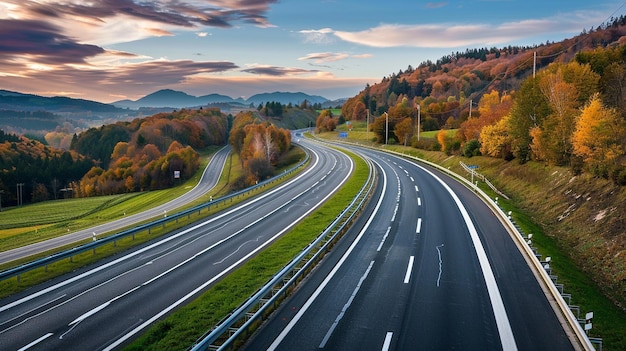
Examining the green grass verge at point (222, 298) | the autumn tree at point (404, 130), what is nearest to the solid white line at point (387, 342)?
the green grass verge at point (222, 298)

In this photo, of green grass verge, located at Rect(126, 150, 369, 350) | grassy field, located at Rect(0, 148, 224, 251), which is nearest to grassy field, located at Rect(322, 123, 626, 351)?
green grass verge, located at Rect(126, 150, 369, 350)

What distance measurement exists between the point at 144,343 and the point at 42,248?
2692 cm

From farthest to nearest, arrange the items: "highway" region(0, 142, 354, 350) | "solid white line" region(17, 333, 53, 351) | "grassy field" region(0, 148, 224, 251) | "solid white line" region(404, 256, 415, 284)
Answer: "grassy field" region(0, 148, 224, 251), "solid white line" region(404, 256, 415, 284), "highway" region(0, 142, 354, 350), "solid white line" region(17, 333, 53, 351)

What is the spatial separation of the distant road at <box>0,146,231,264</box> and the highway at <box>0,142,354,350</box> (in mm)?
13758

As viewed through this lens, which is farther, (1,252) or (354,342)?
(1,252)

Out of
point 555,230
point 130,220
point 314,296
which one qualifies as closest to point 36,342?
point 314,296

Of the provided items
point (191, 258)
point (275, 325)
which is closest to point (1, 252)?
point (191, 258)

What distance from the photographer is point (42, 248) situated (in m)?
33.6

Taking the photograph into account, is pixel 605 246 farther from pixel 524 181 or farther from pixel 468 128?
pixel 468 128

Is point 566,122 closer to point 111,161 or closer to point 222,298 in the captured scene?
point 222,298

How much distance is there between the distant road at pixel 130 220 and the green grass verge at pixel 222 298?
65.5ft

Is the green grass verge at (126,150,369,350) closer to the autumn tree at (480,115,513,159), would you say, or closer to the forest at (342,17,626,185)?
the forest at (342,17,626,185)

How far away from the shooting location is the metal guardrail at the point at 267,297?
11.6 meters

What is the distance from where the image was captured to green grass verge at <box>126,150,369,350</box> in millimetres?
12781
